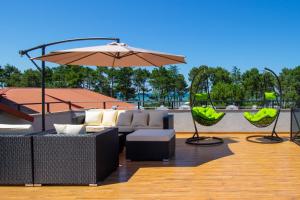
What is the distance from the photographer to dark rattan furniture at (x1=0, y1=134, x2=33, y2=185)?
350 cm

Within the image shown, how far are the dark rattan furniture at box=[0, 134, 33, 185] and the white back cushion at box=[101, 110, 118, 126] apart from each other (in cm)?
314

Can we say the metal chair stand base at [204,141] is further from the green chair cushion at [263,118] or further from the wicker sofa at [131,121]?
the green chair cushion at [263,118]

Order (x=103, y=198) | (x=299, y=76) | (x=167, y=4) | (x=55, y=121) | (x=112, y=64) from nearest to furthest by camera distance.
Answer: (x=103, y=198), (x=112, y=64), (x=55, y=121), (x=167, y=4), (x=299, y=76)

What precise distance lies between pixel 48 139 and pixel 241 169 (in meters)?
2.48

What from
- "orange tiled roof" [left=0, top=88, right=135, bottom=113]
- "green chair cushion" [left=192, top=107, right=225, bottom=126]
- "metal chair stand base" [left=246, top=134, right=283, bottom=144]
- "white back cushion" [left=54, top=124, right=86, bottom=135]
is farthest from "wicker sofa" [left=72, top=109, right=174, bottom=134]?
"orange tiled roof" [left=0, top=88, right=135, bottom=113]

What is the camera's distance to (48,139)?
3.52 metres

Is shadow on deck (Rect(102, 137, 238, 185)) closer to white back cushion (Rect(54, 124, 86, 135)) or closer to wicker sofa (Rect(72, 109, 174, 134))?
wicker sofa (Rect(72, 109, 174, 134))

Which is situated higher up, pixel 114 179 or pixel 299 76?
pixel 299 76

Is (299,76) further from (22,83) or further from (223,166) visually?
(223,166)

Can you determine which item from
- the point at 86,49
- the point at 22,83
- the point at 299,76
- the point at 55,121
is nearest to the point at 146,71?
the point at 22,83

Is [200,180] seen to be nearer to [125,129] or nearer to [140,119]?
[125,129]

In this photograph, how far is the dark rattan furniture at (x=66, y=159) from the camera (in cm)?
351

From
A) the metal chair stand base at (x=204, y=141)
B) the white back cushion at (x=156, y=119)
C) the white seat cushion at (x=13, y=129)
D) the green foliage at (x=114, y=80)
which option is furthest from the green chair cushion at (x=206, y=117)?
the green foliage at (x=114, y=80)

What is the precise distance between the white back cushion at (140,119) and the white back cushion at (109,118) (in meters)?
0.46
